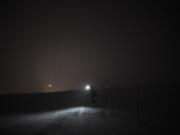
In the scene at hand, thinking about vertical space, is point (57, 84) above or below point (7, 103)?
below

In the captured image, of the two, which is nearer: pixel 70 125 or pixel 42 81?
pixel 70 125

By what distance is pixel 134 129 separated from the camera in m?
11.0

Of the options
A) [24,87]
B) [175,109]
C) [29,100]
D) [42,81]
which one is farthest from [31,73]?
[175,109]

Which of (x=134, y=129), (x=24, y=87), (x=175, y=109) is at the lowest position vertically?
(x=24, y=87)

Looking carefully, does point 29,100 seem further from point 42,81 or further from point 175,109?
point 42,81

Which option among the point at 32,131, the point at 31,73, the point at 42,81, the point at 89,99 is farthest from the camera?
the point at 31,73

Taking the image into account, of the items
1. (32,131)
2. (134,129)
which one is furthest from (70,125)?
(134,129)

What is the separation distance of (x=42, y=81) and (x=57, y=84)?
7.72m

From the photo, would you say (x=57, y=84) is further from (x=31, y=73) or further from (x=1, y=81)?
(x=1, y=81)

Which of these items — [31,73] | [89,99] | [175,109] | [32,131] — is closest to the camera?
[32,131]

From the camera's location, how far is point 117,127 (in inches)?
444

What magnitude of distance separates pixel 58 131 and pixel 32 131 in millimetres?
1370

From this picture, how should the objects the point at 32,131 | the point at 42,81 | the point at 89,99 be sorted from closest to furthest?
the point at 32,131, the point at 89,99, the point at 42,81

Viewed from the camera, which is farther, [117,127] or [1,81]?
[1,81]
